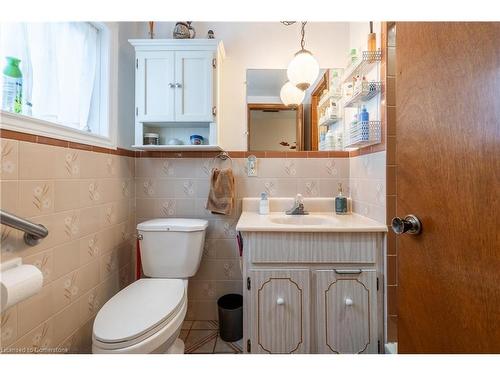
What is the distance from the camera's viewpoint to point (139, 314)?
968 mm

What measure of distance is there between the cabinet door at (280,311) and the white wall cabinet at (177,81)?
912 mm

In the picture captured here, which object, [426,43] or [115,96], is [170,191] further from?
[426,43]

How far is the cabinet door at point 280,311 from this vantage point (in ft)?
3.75

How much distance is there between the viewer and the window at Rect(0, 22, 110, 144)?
0.90m

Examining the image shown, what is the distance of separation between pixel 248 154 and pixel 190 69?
2.20 feet

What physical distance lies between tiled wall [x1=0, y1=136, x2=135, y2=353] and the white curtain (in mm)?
205

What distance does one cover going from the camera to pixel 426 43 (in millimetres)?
629

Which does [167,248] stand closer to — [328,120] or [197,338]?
[197,338]

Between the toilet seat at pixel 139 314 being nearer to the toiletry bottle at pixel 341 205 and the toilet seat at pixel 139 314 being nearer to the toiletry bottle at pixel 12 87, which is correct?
the toiletry bottle at pixel 12 87

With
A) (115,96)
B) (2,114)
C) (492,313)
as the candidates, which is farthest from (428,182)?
(115,96)

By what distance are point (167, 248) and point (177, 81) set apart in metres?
1.06

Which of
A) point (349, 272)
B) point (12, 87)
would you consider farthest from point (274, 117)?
point (12, 87)

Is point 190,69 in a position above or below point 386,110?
above

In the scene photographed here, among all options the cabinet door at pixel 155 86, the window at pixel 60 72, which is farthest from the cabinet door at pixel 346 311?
the window at pixel 60 72
